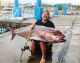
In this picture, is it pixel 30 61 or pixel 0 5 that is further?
pixel 0 5

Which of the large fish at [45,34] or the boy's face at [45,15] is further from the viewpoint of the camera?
the boy's face at [45,15]

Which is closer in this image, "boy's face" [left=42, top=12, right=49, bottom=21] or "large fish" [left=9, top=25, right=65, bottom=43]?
"large fish" [left=9, top=25, right=65, bottom=43]

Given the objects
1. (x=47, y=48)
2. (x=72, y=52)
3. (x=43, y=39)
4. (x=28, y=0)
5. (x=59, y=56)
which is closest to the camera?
(x=43, y=39)

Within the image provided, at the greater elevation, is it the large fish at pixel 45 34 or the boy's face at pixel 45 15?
the boy's face at pixel 45 15

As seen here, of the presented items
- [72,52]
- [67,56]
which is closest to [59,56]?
[67,56]

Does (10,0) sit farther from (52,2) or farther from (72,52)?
(72,52)

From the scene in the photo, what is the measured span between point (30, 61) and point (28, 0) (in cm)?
2784

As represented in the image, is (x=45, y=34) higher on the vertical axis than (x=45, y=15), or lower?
lower

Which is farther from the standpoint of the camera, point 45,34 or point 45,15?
point 45,15

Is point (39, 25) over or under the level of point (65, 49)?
over

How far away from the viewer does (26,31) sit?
8055 millimetres

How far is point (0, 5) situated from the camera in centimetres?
3747

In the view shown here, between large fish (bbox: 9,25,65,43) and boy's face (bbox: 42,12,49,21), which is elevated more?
boy's face (bbox: 42,12,49,21)

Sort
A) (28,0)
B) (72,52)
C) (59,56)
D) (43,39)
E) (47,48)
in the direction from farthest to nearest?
1. (28,0)
2. (72,52)
3. (59,56)
4. (47,48)
5. (43,39)
